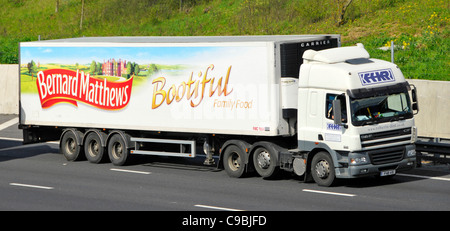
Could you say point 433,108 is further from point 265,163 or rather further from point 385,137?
point 265,163

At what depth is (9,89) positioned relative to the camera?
34875 millimetres

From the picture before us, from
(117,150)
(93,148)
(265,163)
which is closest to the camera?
(265,163)

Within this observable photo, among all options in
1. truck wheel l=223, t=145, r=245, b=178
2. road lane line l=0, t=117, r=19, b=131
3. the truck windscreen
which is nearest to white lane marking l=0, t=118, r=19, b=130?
road lane line l=0, t=117, r=19, b=131

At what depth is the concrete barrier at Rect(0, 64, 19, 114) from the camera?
34672mm

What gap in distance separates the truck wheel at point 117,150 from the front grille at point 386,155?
292 inches

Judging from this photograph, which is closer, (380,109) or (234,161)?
(380,109)

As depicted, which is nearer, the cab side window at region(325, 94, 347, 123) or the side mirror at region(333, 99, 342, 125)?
the side mirror at region(333, 99, 342, 125)

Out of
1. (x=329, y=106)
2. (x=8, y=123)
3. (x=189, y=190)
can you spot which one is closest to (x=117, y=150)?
(x=189, y=190)

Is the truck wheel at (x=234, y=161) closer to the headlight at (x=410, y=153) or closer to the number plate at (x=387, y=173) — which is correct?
the number plate at (x=387, y=173)

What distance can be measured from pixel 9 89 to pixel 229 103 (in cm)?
1794

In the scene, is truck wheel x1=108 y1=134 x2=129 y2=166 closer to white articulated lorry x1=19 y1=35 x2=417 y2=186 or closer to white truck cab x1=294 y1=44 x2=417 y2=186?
white articulated lorry x1=19 y1=35 x2=417 y2=186

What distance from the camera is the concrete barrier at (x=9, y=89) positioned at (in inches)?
1365

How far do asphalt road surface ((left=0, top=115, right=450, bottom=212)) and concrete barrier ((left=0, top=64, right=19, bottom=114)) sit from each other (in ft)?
38.3
